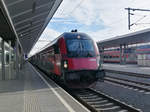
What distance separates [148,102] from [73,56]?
148 inches

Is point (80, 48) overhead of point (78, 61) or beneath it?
overhead

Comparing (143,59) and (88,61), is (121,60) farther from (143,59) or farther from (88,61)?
(88,61)

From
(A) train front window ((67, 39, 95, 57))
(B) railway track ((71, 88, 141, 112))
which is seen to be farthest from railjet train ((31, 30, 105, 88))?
(B) railway track ((71, 88, 141, 112))

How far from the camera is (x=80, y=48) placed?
385 inches

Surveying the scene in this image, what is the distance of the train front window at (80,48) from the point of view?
31.2 ft

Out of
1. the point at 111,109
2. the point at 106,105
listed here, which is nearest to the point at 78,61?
the point at 106,105

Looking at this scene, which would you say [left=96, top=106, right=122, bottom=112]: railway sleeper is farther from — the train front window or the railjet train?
the train front window

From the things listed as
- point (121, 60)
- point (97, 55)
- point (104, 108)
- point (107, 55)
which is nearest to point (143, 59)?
point (121, 60)

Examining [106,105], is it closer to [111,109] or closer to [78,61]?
[111,109]

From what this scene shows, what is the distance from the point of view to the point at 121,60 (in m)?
38.3

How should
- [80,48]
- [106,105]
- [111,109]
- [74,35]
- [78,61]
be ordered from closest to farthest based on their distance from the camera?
1. [111,109]
2. [106,105]
3. [78,61]
4. [80,48]
5. [74,35]

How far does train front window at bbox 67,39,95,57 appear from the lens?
375 inches

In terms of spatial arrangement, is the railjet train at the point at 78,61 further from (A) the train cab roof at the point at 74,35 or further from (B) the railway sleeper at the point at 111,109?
(B) the railway sleeper at the point at 111,109

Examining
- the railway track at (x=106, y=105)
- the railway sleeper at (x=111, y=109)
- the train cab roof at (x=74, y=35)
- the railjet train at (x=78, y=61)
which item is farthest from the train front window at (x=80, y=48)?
the railway sleeper at (x=111, y=109)
